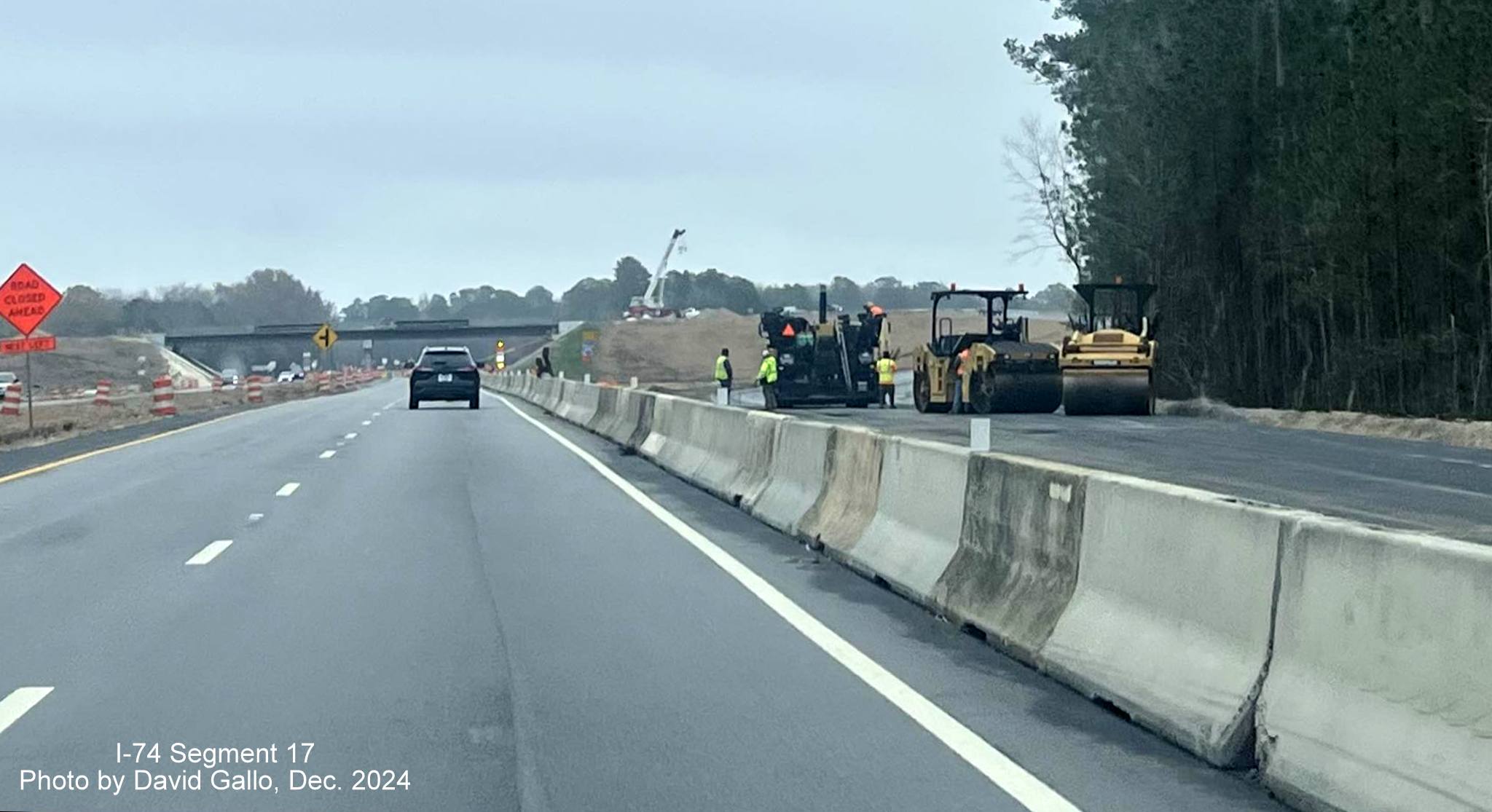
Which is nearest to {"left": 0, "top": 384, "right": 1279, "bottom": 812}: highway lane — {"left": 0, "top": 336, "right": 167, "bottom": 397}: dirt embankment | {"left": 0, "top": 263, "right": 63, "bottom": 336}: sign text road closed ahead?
{"left": 0, "top": 263, "right": 63, "bottom": 336}: sign text road closed ahead

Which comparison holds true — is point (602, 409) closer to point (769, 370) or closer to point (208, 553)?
point (769, 370)

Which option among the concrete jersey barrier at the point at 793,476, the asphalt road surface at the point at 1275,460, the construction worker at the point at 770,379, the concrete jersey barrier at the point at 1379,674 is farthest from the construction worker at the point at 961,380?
the concrete jersey barrier at the point at 1379,674

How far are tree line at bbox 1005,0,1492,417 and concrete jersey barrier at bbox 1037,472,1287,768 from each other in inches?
1208

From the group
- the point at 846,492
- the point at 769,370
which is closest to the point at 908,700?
the point at 846,492

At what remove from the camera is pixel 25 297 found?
4372 centimetres

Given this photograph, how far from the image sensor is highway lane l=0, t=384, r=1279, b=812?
298 inches

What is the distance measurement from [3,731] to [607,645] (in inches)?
135

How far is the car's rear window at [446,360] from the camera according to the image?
56688 millimetres

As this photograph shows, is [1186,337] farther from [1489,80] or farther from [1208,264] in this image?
[1489,80]

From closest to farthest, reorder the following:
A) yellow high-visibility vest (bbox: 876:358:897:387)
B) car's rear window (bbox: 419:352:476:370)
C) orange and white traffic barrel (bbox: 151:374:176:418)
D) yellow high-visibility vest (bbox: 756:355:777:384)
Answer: yellow high-visibility vest (bbox: 756:355:777:384) → yellow high-visibility vest (bbox: 876:358:897:387) → orange and white traffic barrel (bbox: 151:374:176:418) → car's rear window (bbox: 419:352:476:370)

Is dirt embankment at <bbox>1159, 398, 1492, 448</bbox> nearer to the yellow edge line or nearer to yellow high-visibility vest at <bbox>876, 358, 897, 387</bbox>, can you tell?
yellow high-visibility vest at <bbox>876, 358, 897, 387</bbox>

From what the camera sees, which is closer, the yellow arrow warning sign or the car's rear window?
the car's rear window

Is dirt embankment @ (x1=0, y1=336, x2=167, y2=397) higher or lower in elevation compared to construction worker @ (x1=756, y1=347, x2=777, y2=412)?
lower

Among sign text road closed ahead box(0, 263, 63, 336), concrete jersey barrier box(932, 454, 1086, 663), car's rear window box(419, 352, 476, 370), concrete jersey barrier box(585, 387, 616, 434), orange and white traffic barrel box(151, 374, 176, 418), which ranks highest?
sign text road closed ahead box(0, 263, 63, 336)
